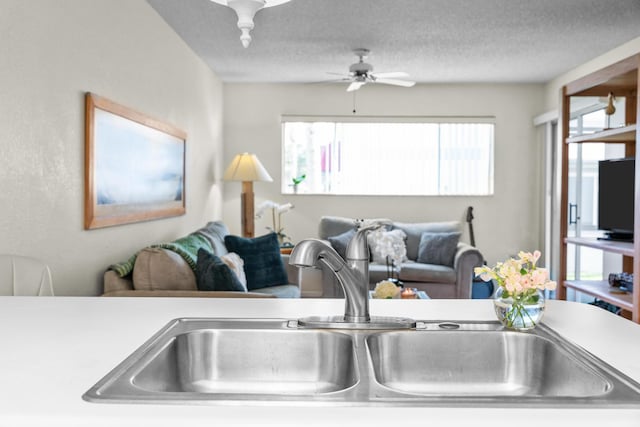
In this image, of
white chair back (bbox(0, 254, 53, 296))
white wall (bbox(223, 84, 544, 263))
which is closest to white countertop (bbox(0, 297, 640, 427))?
white chair back (bbox(0, 254, 53, 296))

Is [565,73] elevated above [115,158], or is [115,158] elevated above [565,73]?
[565,73]

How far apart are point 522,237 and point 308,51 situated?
11.3 ft

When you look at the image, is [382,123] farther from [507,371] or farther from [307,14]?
[507,371]

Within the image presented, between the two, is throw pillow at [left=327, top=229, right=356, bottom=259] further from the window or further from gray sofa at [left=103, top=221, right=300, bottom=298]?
gray sofa at [left=103, top=221, right=300, bottom=298]

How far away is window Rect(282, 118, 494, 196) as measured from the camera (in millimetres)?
7051

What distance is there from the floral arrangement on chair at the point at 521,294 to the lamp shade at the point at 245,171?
496 cm

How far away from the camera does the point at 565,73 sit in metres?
6.32

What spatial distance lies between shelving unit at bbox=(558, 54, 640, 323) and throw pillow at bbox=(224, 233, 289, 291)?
6.99ft

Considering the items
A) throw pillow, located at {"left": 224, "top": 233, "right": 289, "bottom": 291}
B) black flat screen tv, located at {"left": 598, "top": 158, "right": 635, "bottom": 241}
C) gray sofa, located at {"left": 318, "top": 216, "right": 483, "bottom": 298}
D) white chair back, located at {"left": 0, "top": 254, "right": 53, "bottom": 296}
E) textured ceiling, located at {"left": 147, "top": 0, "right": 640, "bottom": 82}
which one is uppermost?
textured ceiling, located at {"left": 147, "top": 0, "right": 640, "bottom": 82}

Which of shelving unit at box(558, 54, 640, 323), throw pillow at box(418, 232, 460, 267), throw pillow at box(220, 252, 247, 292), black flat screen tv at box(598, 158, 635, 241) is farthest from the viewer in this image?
throw pillow at box(418, 232, 460, 267)

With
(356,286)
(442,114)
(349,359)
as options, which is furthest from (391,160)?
(349,359)

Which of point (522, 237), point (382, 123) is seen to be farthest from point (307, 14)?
point (522, 237)

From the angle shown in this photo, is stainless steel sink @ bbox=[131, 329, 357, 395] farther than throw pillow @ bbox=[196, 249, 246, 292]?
No

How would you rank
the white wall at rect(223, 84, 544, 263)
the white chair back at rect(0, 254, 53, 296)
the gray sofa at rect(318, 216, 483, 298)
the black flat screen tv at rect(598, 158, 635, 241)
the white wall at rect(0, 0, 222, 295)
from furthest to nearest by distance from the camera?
the white wall at rect(223, 84, 544, 263) → the gray sofa at rect(318, 216, 483, 298) → the black flat screen tv at rect(598, 158, 635, 241) → the white wall at rect(0, 0, 222, 295) → the white chair back at rect(0, 254, 53, 296)
